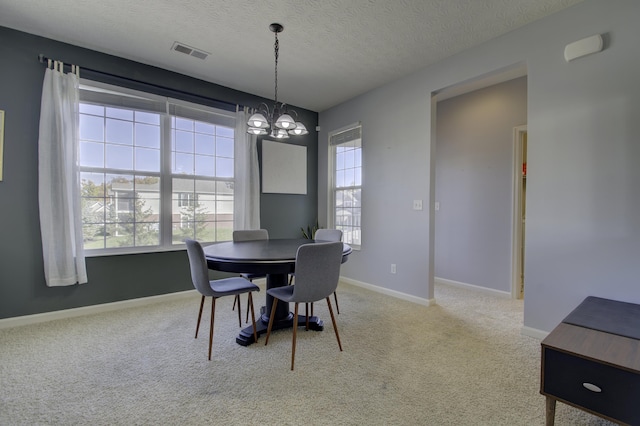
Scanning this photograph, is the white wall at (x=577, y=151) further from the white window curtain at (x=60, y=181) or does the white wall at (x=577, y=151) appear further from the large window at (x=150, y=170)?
the white window curtain at (x=60, y=181)

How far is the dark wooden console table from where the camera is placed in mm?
1224

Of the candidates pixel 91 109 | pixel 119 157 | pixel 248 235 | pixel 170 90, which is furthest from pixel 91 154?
pixel 248 235

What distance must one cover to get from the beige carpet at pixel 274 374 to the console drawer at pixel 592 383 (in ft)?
0.95

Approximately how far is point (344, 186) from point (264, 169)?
1.27 meters

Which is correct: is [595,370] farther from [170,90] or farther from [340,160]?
[170,90]

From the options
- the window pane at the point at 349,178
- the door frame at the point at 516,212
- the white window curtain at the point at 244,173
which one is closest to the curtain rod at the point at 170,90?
the white window curtain at the point at 244,173

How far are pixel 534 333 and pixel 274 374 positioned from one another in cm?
222

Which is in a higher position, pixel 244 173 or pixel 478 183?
pixel 244 173

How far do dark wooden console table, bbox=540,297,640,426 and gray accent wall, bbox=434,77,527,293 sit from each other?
2.24 meters

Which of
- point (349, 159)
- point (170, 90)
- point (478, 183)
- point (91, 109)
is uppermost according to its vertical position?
point (170, 90)

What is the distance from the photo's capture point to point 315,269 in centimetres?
206

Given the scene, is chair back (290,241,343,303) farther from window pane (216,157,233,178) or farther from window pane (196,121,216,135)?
window pane (196,121,216,135)

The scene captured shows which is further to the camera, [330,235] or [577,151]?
[330,235]

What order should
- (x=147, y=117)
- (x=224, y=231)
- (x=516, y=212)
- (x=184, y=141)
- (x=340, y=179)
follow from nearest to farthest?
(x=147, y=117)
(x=516, y=212)
(x=184, y=141)
(x=224, y=231)
(x=340, y=179)
